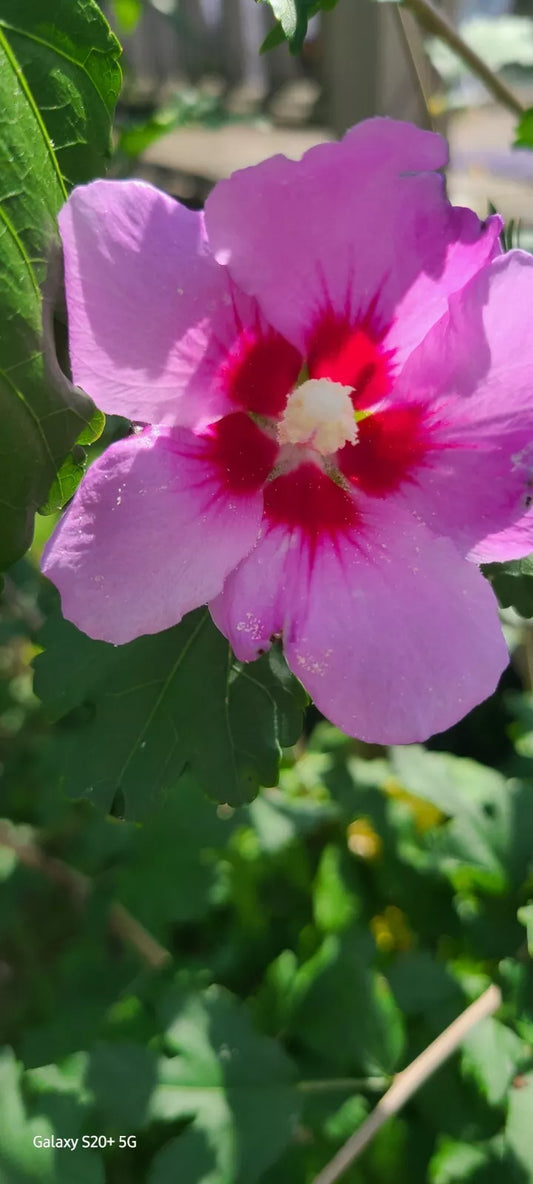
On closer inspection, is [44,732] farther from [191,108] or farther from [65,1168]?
[191,108]

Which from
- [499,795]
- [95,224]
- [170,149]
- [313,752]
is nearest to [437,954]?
[499,795]

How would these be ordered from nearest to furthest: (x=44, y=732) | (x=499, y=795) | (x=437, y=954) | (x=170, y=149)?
(x=499, y=795) → (x=437, y=954) → (x=44, y=732) → (x=170, y=149)

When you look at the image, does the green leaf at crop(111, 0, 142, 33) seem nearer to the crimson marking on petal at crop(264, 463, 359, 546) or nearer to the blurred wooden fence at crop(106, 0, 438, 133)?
the blurred wooden fence at crop(106, 0, 438, 133)

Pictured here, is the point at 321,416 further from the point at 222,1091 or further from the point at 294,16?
the point at 222,1091

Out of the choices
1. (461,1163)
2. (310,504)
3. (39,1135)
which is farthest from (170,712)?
(461,1163)

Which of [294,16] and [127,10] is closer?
[294,16]

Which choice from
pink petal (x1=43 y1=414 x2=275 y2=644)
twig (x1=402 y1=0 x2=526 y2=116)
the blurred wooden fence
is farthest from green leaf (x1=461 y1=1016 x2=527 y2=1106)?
the blurred wooden fence
